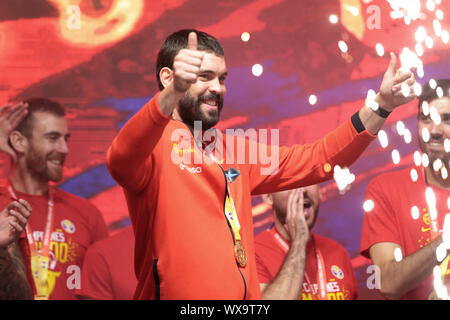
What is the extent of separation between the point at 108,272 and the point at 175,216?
1.06 meters

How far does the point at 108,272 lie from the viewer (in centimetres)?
267

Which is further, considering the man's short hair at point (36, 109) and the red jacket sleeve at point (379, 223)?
the man's short hair at point (36, 109)

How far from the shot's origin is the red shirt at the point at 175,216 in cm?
162

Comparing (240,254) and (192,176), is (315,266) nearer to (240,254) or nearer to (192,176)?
(240,254)

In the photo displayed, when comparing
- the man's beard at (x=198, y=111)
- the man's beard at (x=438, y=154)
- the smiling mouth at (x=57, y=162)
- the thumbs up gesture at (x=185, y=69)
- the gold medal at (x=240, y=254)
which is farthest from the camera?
the smiling mouth at (x=57, y=162)

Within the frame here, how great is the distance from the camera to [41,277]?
2.63m

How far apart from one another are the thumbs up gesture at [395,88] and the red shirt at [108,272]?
133cm

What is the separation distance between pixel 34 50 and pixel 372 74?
5.40ft

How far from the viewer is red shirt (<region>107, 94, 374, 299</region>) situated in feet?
5.32

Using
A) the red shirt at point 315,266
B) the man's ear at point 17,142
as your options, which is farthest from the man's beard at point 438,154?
the man's ear at point 17,142

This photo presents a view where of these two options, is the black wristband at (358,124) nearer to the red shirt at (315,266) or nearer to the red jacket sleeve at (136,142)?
the red jacket sleeve at (136,142)

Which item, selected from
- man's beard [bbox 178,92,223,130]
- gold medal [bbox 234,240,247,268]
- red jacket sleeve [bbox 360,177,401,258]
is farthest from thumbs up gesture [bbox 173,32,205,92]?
red jacket sleeve [bbox 360,177,401,258]

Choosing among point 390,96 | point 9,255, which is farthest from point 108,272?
point 390,96
